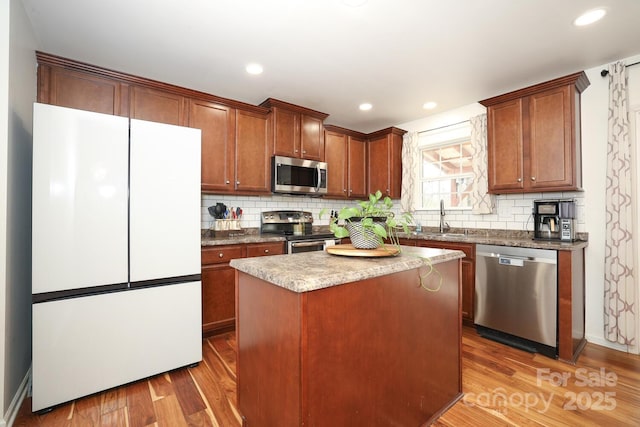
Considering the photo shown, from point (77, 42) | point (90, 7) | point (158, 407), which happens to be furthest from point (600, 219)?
point (77, 42)

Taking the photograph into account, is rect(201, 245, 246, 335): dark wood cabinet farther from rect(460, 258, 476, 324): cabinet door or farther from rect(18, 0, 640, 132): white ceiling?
rect(460, 258, 476, 324): cabinet door

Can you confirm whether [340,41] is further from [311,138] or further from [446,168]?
[446,168]

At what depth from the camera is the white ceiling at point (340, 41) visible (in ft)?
6.07

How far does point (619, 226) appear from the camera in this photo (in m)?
2.44

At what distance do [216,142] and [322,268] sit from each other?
2436 millimetres

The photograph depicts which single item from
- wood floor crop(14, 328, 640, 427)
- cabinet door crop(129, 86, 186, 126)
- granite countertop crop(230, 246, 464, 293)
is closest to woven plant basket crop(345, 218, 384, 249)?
granite countertop crop(230, 246, 464, 293)

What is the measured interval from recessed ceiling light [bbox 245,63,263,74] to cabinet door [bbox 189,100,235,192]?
68 cm

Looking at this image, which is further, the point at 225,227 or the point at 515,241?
the point at 225,227

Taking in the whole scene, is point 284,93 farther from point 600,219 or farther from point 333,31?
Answer: point 600,219

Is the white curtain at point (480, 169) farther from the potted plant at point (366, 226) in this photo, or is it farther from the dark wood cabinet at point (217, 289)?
the dark wood cabinet at point (217, 289)

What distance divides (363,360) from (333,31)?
6.91 feet

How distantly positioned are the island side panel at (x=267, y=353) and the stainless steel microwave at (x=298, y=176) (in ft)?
6.87

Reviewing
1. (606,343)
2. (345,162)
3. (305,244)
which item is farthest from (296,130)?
(606,343)

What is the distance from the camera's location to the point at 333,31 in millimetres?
2084
